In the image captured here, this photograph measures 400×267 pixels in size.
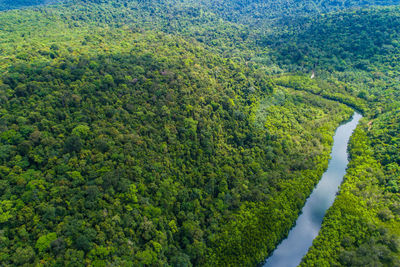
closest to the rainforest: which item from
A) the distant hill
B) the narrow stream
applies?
the narrow stream

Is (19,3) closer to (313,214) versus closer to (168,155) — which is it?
(168,155)

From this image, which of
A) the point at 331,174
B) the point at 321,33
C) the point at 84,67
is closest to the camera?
the point at 84,67

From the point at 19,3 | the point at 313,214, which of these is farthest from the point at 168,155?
the point at 19,3

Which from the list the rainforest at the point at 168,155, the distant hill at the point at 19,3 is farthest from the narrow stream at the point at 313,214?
the distant hill at the point at 19,3

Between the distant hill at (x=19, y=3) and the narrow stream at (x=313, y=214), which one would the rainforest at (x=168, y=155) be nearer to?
the narrow stream at (x=313, y=214)

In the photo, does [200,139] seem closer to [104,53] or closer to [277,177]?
[277,177]

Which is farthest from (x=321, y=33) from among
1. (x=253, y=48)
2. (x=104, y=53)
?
(x=104, y=53)
